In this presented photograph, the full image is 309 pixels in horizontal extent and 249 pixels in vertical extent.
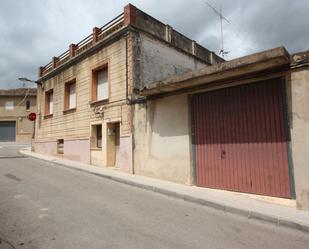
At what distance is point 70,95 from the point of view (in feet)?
54.2

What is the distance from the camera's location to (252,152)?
7.51 metres

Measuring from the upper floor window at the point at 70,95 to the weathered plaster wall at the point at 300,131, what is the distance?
12.5 m

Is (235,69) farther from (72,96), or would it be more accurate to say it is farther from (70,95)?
(70,95)

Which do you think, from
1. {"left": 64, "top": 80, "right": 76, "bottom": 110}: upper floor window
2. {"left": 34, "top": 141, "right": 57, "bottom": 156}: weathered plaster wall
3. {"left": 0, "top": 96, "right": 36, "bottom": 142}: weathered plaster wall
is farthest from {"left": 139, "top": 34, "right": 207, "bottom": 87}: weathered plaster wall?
{"left": 0, "top": 96, "right": 36, "bottom": 142}: weathered plaster wall

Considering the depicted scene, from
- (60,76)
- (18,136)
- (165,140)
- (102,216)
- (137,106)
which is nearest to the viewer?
(102,216)

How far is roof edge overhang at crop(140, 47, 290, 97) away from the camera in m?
6.21

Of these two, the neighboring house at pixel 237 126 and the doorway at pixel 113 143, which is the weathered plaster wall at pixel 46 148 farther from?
the neighboring house at pixel 237 126

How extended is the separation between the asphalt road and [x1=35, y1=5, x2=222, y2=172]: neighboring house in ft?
14.5

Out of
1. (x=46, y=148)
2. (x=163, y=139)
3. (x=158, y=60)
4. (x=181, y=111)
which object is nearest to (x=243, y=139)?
(x=181, y=111)

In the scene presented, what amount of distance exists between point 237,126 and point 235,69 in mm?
1798

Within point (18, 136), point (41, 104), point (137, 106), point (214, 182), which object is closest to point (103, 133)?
point (137, 106)

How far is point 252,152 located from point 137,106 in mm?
5276

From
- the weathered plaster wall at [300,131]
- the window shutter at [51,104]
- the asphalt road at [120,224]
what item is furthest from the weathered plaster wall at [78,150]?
the weathered plaster wall at [300,131]

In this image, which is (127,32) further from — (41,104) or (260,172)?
(41,104)
